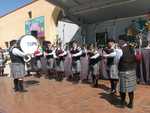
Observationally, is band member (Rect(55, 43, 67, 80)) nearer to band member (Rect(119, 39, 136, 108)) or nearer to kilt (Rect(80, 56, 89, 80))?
kilt (Rect(80, 56, 89, 80))

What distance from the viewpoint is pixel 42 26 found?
20438 millimetres

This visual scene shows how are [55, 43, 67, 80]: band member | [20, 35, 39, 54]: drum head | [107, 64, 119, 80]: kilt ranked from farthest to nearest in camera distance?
[55, 43, 67, 80]: band member, [20, 35, 39, 54]: drum head, [107, 64, 119, 80]: kilt

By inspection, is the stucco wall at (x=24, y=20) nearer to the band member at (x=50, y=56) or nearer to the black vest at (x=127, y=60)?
the band member at (x=50, y=56)

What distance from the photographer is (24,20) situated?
22.4 m

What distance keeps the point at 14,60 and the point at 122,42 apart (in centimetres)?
410

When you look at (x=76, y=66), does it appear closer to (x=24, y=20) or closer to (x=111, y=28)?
(x=111, y=28)

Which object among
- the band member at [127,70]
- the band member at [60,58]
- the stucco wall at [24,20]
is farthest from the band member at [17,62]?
the stucco wall at [24,20]

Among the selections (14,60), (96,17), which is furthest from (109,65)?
(96,17)

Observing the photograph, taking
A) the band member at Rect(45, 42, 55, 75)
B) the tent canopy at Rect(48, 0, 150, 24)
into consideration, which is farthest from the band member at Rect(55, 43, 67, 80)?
the tent canopy at Rect(48, 0, 150, 24)

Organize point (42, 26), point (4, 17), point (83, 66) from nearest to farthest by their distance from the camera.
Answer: point (83, 66) < point (42, 26) < point (4, 17)

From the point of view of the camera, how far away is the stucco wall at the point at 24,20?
19.8 meters

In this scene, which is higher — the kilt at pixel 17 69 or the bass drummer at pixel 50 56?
the bass drummer at pixel 50 56

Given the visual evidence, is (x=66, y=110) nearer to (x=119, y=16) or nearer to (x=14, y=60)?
(x=14, y=60)

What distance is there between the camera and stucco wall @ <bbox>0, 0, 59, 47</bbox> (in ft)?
65.0
